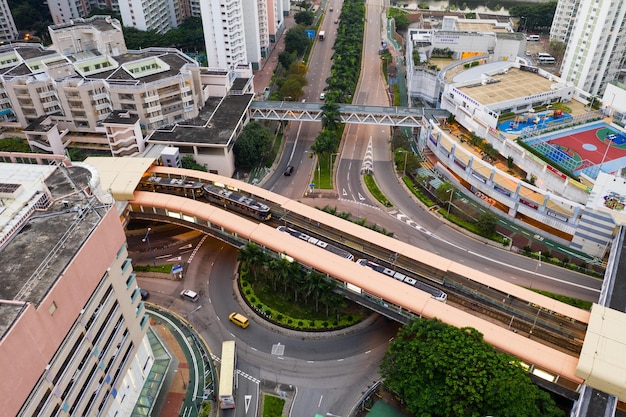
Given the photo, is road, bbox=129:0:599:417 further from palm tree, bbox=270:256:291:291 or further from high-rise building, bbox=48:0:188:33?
high-rise building, bbox=48:0:188:33

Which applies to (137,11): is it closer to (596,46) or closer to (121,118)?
(121,118)

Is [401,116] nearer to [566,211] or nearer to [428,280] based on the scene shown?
[566,211]

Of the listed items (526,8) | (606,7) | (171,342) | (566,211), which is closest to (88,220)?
(171,342)

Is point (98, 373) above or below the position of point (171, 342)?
above

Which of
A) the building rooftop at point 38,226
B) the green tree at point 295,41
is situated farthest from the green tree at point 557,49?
the building rooftop at point 38,226

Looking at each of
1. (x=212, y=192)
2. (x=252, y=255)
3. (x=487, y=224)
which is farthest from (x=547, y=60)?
(x=252, y=255)
